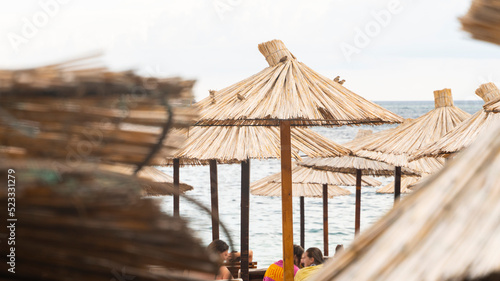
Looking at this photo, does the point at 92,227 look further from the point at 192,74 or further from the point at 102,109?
the point at 192,74

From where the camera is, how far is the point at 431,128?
6.50m

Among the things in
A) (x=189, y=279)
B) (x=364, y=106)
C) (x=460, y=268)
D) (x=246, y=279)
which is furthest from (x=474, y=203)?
(x=246, y=279)

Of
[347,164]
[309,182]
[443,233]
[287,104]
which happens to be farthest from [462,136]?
[309,182]

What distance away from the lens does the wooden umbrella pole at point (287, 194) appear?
473cm

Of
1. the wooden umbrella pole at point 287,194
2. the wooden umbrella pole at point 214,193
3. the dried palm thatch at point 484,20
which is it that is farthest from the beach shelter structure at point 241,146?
the dried palm thatch at point 484,20

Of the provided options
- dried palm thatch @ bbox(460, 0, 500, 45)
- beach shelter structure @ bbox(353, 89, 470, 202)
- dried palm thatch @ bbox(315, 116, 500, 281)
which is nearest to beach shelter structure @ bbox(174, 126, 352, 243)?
beach shelter structure @ bbox(353, 89, 470, 202)

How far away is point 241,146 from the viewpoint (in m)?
6.33

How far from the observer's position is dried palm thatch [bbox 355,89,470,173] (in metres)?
6.36

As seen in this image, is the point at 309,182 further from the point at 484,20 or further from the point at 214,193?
the point at 484,20

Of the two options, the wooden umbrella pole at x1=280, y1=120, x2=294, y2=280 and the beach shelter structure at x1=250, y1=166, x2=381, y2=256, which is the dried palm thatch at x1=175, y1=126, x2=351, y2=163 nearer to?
the wooden umbrella pole at x1=280, y1=120, x2=294, y2=280

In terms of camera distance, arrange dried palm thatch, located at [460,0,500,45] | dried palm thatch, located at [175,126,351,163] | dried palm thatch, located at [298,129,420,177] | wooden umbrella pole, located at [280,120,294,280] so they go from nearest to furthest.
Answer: dried palm thatch, located at [460,0,500,45]
wooden umbrella pole, located at [280,120,294,280]
dried palm thatch, located at [175,126,351,163]
dried palm thatch, located at [298,129,420,177]

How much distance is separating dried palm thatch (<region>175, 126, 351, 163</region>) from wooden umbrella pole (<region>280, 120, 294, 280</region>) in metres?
1.41

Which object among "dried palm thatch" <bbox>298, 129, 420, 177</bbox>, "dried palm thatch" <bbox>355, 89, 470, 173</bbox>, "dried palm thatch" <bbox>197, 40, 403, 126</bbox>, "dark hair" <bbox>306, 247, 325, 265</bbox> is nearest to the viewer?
"dried palm thatch" <bbox>197, 40, 403, 126</bbox>

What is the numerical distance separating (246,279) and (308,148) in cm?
171
